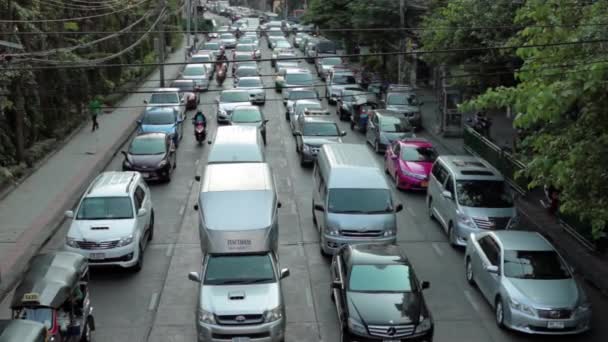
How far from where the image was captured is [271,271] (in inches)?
648

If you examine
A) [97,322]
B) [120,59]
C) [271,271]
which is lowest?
[97,322]

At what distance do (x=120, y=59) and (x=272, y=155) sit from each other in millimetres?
19611

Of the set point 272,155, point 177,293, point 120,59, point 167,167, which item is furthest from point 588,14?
point 120,59

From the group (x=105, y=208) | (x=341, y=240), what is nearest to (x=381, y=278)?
(x=341, y=240)

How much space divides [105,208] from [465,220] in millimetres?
9059

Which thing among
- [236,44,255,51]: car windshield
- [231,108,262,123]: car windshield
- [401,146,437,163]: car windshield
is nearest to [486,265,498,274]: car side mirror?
[401,146,437,163]: car windshield

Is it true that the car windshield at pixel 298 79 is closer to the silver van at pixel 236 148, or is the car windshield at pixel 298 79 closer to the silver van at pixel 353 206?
the silver van at pixel 236 148

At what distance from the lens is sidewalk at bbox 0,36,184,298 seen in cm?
2153

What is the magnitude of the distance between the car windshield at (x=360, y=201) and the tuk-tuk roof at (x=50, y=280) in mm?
7029

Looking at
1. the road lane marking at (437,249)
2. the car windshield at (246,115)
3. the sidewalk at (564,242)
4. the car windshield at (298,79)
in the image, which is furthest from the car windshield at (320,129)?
the car windshield at (298,79)

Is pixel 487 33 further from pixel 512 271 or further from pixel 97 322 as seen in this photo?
pixel 97 322

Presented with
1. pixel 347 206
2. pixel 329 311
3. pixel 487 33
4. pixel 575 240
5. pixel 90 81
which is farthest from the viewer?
pixel 90 81

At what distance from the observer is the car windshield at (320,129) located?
3225 cm

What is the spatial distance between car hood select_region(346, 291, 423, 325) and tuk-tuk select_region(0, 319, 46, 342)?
5567mm
